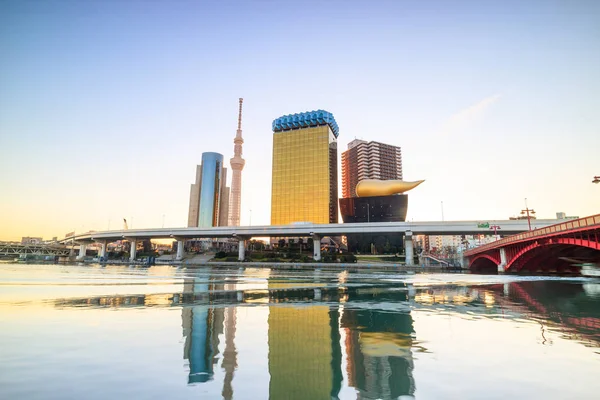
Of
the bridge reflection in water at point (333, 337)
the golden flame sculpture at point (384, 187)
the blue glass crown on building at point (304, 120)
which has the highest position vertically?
the blue glass crown on building at point (304, 120)

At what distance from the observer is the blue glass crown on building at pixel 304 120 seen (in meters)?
190

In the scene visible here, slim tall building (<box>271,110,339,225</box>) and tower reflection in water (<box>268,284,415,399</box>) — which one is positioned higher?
slim tall building (<box>271,110,339,225</box>)

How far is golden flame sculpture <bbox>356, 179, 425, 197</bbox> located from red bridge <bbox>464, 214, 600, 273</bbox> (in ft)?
252

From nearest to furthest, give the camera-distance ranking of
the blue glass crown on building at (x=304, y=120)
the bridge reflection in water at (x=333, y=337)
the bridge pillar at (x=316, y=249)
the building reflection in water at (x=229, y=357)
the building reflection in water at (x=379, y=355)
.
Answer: the building reflection in water at (x=229, y=357) < the building reflection in water at (x=379, y=355) < the bridge reflection in water at (x=333, y=337) < the bridge pillar at (x=316, y=249) < the blue glass crown on building at (x=304, y=120)

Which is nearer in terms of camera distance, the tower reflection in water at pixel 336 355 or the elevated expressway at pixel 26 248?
the tower reflection in water at pixel 336 355

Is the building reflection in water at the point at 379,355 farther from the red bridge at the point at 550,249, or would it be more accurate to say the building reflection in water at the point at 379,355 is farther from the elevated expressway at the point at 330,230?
the elevated expressway at the point at 330,230

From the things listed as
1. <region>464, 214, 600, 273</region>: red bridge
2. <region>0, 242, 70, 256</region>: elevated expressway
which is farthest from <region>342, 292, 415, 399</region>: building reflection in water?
<region>0, 242, 70, 256</region>: elevated expressway

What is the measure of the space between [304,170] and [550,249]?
14666cm

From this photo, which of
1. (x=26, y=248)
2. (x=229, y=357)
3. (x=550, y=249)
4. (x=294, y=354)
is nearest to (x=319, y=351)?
(x=294, y=354)

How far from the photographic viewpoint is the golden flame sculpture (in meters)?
153

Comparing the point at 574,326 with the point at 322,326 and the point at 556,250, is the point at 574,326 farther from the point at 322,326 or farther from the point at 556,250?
the point at 556,250

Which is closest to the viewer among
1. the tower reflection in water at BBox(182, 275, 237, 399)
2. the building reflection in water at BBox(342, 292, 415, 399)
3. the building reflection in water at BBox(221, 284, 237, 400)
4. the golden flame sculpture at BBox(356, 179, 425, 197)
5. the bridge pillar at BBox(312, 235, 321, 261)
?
the building reflection in water at BBox(221, 284, 237, 400)

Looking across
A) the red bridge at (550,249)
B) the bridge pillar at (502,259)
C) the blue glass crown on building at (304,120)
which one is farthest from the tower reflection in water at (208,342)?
the blue glass crown on building at (304,120)

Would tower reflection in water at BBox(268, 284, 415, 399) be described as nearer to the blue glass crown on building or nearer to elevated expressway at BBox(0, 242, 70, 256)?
the blue glass crown on building
